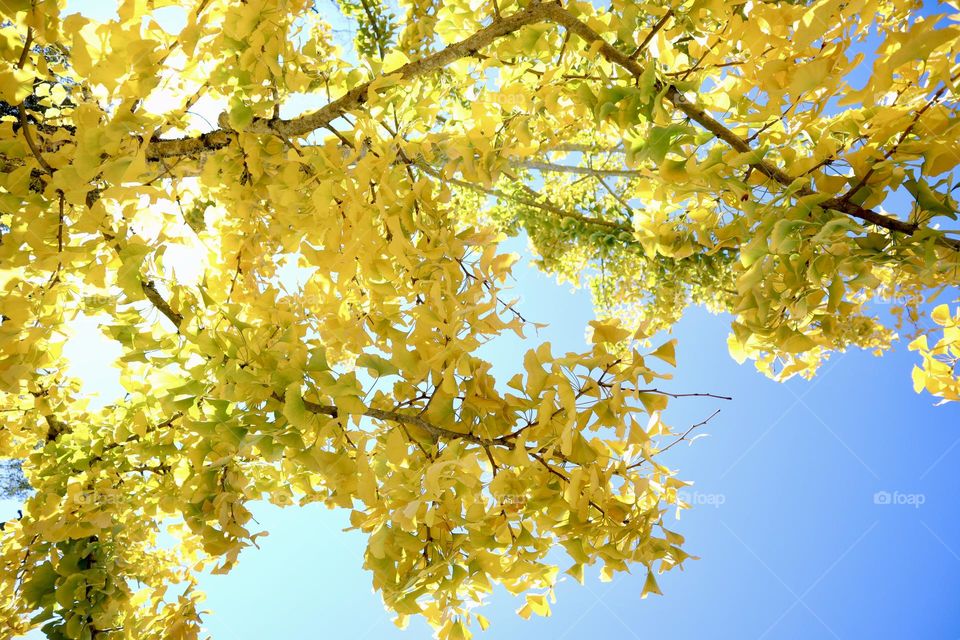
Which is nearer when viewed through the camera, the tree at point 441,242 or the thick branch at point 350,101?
the tree at point 441,242

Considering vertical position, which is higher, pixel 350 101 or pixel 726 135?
pixel 350 101

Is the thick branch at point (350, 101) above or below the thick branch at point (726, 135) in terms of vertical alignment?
above

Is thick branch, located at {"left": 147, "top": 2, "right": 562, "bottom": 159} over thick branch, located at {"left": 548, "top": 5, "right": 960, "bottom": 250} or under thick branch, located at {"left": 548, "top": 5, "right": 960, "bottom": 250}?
over

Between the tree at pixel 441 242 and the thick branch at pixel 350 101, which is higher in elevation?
the thick branch at pixel 350 101

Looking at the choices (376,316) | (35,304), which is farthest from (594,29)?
(35,304)

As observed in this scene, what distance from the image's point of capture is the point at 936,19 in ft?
1.76

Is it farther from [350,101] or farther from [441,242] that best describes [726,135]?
[350,101]

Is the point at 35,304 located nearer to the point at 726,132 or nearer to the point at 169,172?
the point at 169,172

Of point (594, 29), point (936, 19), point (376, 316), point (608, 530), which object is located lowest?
point (608, 530)

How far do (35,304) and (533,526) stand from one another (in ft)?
2.56

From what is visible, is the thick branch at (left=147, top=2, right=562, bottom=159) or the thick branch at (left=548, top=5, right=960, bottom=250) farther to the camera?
the thick branch at (left=147, top=2, right=562, bottom=159)

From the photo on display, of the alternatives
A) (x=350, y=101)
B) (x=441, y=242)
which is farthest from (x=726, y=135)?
(x=350, y=101)

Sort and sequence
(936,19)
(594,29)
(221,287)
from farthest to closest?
(221,287) → (594,29) → (936,19)

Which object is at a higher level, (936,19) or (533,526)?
(936,19)
